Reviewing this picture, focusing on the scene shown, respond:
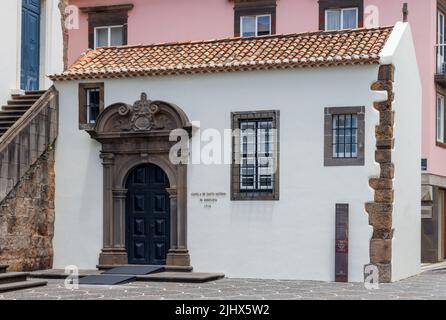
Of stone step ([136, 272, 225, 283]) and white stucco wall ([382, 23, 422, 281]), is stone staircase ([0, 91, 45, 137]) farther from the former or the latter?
white stucco wall ([382, 23, 422, 281])

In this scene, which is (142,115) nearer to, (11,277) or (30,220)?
(30,220)

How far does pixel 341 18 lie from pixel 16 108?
10268 mm

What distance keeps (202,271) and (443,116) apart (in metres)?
11.1

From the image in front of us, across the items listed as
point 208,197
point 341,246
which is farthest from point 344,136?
point 208,197

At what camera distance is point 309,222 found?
1798cm

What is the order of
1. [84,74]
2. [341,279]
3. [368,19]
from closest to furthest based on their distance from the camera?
[341,279], [84,74], [368,19]

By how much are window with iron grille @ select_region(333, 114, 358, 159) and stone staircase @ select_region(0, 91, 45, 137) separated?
684 cm

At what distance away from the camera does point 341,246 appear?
1761 centimetres

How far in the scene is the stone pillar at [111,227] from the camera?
1914 centimetres

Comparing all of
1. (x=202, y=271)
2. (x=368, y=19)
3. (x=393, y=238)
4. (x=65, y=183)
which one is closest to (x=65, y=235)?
(x=65, y=183)

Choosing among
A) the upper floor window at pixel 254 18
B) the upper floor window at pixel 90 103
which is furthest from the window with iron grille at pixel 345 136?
the upper floor window at pixel 254 18

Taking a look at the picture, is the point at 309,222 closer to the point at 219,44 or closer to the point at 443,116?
the point at 219,44

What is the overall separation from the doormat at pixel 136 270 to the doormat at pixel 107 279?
36 centimetres
